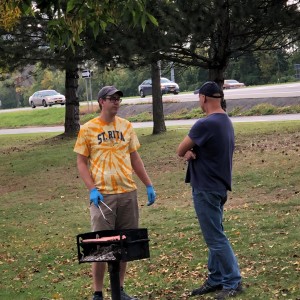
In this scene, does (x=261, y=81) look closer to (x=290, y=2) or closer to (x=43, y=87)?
(x=43, y=87)

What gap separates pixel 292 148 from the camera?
16.7 meters

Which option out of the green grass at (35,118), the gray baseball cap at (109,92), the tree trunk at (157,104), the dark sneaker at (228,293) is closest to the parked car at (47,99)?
the green grass at (35,118)

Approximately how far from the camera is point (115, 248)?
198 inches

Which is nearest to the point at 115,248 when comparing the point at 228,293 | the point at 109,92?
the point at 228,293

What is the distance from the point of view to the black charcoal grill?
5.02m

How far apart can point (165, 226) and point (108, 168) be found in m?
4.35

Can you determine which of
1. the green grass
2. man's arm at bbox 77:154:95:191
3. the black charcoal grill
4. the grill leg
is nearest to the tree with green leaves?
man's arm at bbox 77:154:95:191

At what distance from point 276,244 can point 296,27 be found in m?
8.97

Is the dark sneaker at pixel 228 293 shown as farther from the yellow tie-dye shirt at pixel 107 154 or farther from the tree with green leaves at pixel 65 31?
the tree with green leaves at pixel 65 31

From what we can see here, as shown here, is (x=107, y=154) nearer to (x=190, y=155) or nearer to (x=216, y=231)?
(x=190, y=155)

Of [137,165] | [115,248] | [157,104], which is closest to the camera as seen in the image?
[115,248]

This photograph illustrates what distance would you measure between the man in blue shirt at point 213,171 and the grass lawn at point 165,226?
29 cm

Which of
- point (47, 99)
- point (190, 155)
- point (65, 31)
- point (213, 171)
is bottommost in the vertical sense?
point (47, 99)

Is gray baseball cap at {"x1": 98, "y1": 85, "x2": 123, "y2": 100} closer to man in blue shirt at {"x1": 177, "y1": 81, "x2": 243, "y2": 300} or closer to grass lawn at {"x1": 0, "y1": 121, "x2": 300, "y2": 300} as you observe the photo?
man in blue shirt at {"x1": 177, "y1": 81, "x2": 243, "y2": 300}
